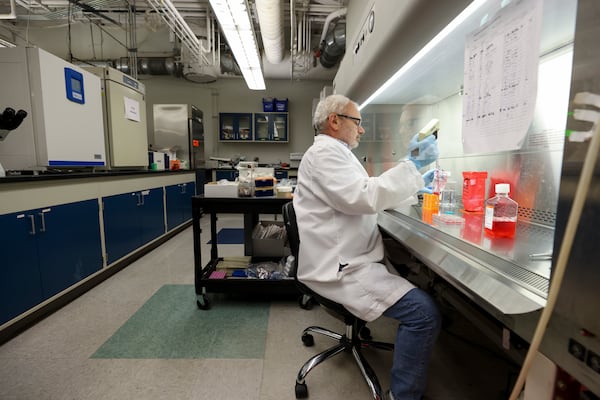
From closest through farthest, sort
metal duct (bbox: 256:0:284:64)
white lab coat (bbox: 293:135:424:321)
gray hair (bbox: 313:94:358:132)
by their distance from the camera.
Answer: white lab coat (bbox: 293:135:424:321), gray hair (bbox: 313:94:358:132), metal duct (bbox: 256:0:284:64)

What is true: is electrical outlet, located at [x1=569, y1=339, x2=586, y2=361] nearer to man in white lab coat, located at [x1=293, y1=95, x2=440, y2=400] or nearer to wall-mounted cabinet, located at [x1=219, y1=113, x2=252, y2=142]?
man in white lab coat, located at [x1=293, y1=95, x2=440, y2=400]

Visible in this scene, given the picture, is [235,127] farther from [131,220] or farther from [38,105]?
[38,105]

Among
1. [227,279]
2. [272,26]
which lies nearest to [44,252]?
[227,279]

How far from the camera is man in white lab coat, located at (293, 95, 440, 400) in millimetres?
906

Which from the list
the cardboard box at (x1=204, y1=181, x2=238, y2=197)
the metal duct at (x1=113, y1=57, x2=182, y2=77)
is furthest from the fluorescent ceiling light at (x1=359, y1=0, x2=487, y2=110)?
the metal duct at (x1=113, y1=57, x2=182, y2=77)

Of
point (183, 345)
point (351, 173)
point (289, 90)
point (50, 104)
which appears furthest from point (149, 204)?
point (289, 90)

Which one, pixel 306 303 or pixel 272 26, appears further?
pixel 272 26

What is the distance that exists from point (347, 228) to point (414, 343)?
44 cm

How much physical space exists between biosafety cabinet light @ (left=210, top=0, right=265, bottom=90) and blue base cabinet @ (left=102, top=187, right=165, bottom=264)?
1744 millimetres

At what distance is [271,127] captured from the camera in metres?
5.20

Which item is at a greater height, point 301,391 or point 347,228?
point 347,228

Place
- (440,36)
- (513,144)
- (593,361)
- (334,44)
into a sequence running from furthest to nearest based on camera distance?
(334,44), (440,36), (513,144), (593,361)

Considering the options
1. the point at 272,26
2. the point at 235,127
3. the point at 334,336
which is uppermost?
the point at 272,26

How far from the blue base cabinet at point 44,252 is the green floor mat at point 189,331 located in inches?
20.8
